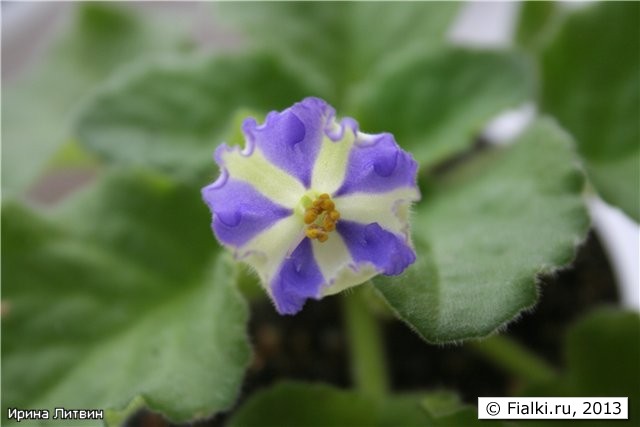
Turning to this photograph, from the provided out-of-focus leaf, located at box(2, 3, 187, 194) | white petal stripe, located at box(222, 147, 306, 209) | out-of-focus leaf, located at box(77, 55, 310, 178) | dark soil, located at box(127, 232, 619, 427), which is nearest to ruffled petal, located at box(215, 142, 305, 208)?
white petal stripe, located at box(222, 147, 306, 209)

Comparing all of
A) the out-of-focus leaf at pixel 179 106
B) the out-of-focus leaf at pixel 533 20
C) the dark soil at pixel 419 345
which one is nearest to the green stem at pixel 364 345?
the dark soil at pixel 419 345

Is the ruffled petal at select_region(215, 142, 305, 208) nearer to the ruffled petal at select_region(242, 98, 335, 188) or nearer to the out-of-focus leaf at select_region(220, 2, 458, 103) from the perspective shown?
the ruffled petal at select_region(242, 98, 335, 188)

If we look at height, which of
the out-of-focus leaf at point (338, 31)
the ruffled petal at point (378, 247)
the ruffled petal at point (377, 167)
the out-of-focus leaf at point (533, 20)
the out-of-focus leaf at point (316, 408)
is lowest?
the out-of-focus leaf at point (316, 408)

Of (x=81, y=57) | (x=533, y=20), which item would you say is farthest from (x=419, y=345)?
(x=81, y=57)

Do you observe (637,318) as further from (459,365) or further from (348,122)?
(348,122)

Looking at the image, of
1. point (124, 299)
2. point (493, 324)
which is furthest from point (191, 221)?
point (493, 324)

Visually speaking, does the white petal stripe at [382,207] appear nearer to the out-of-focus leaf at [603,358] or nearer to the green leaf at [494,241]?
the green leaf at [494,241]
